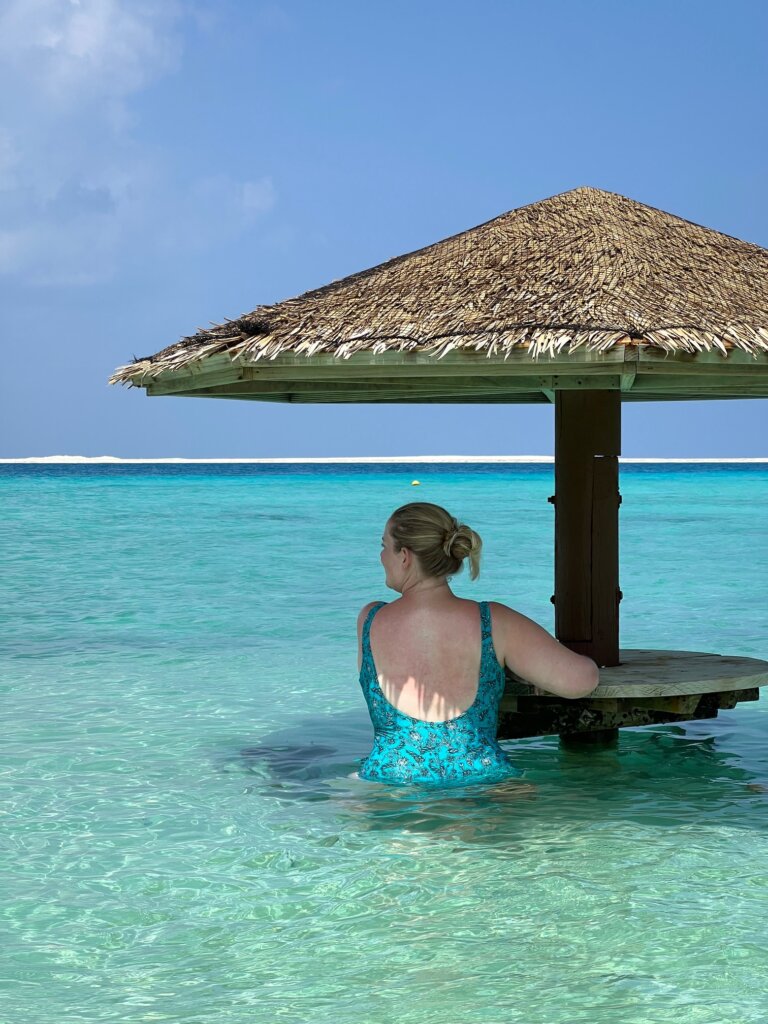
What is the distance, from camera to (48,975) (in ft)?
11.3

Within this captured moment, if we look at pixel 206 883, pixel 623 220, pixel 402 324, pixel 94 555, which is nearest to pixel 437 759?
pixel 206 883

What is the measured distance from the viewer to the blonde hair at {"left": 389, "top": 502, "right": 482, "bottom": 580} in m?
4.29

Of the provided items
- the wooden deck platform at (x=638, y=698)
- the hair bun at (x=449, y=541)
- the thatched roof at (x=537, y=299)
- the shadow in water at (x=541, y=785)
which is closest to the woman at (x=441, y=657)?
the hair bun at (x=449, y=541)

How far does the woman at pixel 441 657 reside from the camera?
4324mm

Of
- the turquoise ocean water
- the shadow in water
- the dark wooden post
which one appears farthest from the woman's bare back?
the dark wooden post

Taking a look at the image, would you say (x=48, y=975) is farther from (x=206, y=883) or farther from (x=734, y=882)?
(x=734, y=882)

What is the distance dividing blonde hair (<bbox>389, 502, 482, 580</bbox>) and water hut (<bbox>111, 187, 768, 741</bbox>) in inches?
18.1

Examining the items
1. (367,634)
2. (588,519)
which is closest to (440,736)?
(367,634)

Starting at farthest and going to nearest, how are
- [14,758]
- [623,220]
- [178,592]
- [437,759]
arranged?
[178,592] < [14,758] < [623,220] < [437,759]

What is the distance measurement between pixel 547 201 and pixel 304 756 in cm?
265

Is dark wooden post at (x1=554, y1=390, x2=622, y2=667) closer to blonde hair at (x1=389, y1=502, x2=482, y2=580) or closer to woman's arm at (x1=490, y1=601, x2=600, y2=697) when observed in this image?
woman's arm at (x1=490, y1=601, x2=600, y2=697)

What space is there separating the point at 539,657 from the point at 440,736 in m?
0.44

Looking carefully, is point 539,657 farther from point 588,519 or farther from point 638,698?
point 588,519

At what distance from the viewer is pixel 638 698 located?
4.79 meters
